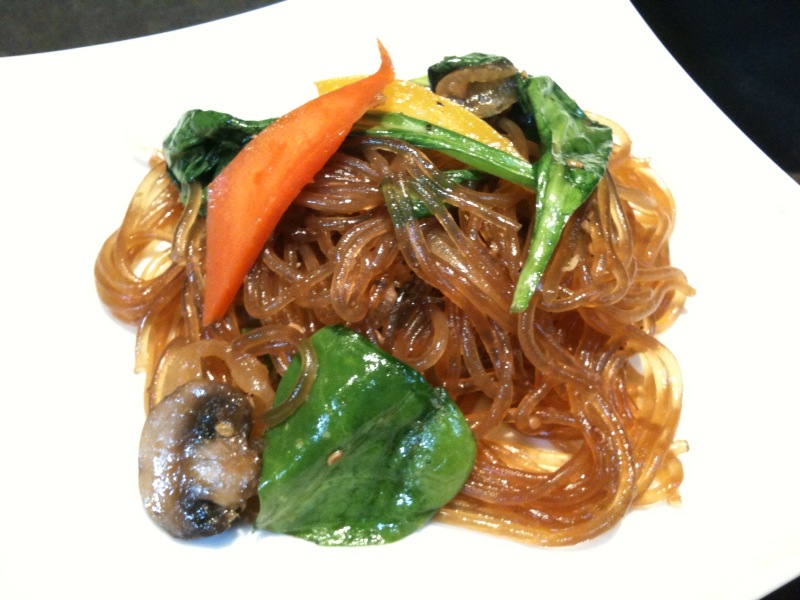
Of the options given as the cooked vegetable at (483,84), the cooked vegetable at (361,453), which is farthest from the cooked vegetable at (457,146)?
the cooked vegetable at (361,453)

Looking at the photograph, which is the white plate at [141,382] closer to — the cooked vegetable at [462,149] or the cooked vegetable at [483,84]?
the cooked vegetable at [462,149]

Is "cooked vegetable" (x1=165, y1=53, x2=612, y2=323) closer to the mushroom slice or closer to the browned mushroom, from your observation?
the browned mushroom

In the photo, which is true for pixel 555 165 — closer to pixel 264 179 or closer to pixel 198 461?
pixel 264 179

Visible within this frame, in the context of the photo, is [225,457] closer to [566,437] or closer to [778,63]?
[566,437]

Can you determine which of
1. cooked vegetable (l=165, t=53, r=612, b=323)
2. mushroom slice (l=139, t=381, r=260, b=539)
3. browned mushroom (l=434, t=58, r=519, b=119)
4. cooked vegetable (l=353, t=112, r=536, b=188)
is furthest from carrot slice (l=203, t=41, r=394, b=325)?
browned mushroom (l=434, t=58, r=519, b=119)

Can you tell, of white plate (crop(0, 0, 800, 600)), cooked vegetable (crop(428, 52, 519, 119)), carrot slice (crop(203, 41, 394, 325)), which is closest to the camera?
white plate (crop(0, 0, 800, 600))

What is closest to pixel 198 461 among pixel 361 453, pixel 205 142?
pixel 361 453
